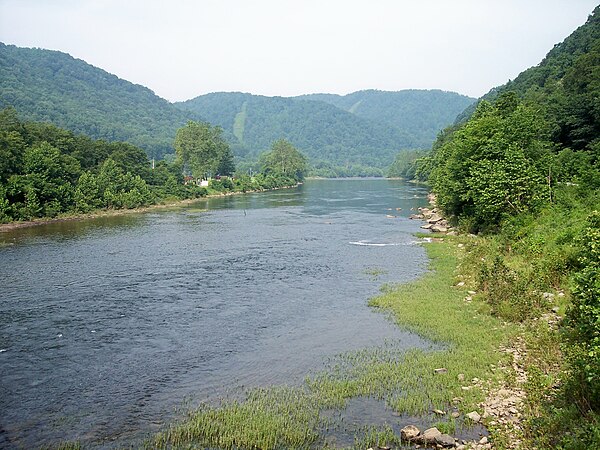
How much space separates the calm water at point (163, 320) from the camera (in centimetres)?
1527

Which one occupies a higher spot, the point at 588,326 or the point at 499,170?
the point at 499,170

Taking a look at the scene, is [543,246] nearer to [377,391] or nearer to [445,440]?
[377,391]

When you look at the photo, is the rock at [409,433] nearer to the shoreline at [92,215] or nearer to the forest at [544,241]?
the forest at [544,241]

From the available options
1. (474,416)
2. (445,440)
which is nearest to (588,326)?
(474,416)

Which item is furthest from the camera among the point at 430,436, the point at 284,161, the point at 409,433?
the point at 284,161

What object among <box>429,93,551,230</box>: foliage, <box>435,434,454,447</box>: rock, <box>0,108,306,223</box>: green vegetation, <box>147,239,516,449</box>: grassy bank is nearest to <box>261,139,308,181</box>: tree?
<box>0,108,306,223</box>: green vegetation

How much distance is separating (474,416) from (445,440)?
1.60 metres

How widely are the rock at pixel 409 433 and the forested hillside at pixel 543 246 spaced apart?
2586mm

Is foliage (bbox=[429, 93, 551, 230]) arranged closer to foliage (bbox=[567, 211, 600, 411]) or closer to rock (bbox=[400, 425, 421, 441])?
foliage (bbox=[567, 211, 600, 411])

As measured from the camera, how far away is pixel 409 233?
1935 inches

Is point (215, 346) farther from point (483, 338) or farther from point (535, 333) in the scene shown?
point (535, 333)

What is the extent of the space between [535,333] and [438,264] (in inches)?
645

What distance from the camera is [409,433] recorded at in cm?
1241

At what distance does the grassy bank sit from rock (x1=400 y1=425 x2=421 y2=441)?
0.21 metres
